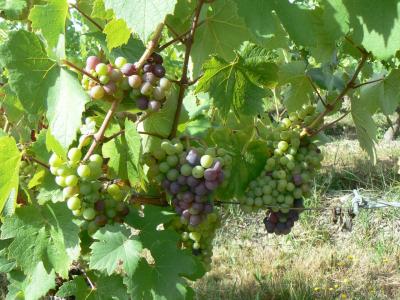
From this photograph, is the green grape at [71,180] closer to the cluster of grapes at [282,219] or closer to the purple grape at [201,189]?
the purple grape at [201,189]

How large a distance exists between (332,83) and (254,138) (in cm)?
27

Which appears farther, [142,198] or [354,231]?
[354,231]

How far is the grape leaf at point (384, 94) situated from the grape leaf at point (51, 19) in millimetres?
978

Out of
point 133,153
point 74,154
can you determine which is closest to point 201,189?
point 133,153

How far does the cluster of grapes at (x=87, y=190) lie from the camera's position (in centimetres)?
99

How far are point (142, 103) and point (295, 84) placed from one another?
2.27ft

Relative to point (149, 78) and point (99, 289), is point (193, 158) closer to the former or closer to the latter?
point (149, 78)

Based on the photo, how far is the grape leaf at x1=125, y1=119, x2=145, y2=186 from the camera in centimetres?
99

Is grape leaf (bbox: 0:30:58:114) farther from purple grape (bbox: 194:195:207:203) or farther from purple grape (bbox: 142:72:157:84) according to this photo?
purple grape (bbox: 194:195:207:203)

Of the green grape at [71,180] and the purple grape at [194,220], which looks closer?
the green grape at [71,180]

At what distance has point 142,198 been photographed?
1.27 m

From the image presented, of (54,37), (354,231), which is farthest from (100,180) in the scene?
(354,231)

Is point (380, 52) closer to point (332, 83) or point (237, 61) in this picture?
point (237, 61)

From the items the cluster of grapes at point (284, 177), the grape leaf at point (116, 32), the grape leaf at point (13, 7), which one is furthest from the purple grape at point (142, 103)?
the grape leaf at point (13, 7)
